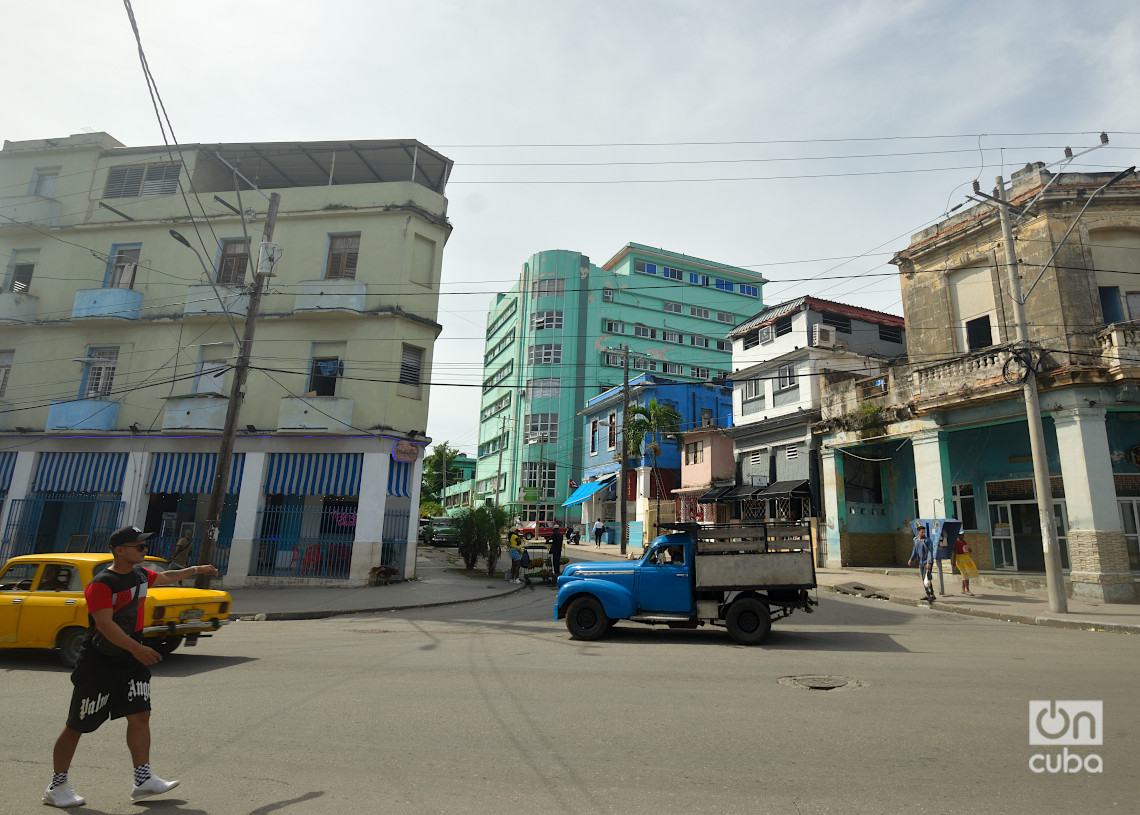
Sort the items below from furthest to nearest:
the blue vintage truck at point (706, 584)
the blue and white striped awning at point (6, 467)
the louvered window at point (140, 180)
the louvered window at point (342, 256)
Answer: the louvered window at point (140, 180) → the louvered window at point (342, 256) → the blue and white striped awning at point (6, 467) → the blue vintage truck at point (706, 584)

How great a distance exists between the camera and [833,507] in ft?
79.4

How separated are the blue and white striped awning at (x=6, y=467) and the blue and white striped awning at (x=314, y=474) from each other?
10.2 metres

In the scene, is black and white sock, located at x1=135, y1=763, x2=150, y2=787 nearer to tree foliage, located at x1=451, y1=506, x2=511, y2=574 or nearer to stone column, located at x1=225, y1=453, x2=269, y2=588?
stone column, located at x1=225, y1=453, x2=269, y2=588

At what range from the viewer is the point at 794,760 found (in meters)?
4.80

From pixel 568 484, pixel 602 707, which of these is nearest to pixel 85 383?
pixel 602 707

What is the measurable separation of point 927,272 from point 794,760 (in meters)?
22.0

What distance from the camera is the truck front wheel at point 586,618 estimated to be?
10.8 meters

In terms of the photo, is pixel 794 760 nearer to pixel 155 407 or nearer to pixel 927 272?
pixel 927 272

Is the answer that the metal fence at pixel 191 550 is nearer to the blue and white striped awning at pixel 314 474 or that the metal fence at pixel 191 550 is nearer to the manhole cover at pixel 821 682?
the blue and white striped awning at pixel 314 474

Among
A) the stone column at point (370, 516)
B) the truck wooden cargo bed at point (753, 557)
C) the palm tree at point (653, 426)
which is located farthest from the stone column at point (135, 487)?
the palm tree at point (653, 426)

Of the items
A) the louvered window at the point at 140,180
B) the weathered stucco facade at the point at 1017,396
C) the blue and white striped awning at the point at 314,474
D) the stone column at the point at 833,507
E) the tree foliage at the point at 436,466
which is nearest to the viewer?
the weathered stucco facade at the point at 1017,396

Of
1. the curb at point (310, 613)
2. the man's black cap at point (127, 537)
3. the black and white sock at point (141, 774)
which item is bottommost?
the curb at point (310, 613)

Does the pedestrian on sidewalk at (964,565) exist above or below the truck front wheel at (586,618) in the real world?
above

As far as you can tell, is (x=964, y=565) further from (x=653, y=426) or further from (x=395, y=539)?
(x=653, y=426)
